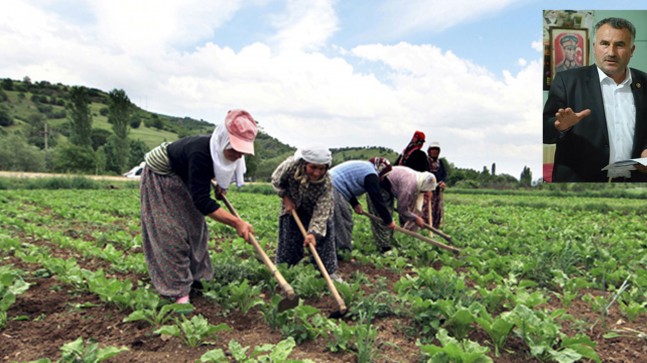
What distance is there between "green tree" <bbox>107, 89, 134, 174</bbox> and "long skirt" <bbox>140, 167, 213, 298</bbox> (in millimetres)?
42708

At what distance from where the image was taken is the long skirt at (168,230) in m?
3.64

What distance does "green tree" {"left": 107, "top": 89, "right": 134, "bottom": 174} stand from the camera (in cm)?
4466

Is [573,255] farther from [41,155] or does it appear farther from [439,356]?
[41,155]

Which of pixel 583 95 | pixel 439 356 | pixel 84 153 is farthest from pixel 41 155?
pixel 439 356

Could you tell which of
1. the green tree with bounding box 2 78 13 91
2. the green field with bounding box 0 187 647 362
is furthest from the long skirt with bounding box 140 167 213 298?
the green tree with bounding box 2 78 13 91

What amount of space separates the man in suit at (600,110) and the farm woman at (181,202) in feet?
29.8

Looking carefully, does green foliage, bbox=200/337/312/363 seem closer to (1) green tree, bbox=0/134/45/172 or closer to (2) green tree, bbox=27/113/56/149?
(1) green tree, bbox=0/134/45/172

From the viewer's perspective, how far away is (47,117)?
7975 cm

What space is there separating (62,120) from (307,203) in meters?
87.4

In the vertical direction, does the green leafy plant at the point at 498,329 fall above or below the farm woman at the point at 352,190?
below

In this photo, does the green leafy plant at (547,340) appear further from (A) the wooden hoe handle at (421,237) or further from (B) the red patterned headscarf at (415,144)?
(B) the red patterned headscarf at (415,144)

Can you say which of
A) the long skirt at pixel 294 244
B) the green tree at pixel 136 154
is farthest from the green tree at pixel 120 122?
the long skirt at pixel 294 244

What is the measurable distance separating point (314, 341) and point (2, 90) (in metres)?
99.1

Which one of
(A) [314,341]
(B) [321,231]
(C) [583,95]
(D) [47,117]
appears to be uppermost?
(D) [47,117]
